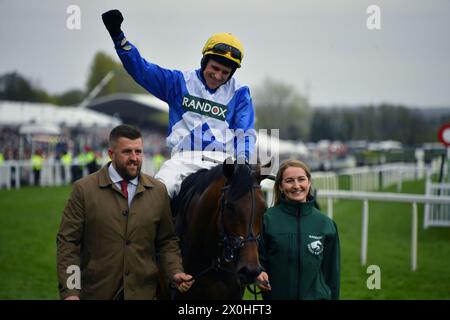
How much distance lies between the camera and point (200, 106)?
170 inches

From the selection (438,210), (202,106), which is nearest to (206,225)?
(202,106)

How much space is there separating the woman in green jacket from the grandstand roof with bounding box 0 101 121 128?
2100cm

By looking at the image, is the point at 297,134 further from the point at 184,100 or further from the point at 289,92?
the point at 184,100

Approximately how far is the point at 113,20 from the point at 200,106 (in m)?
0.82

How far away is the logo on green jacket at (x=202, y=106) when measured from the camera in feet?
14.2

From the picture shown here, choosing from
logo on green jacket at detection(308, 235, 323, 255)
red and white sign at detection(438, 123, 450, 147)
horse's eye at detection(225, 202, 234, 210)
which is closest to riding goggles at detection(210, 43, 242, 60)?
horse's eye at detection(225, 202, 234, 210)

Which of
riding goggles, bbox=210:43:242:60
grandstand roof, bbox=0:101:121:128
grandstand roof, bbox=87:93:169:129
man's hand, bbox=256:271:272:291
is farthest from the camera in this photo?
grandstand roof, bbox=87:93:169:129

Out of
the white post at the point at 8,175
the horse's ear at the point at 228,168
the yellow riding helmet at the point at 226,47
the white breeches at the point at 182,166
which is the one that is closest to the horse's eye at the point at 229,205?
the horse's ear at the point at 228,168

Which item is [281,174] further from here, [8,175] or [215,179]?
[8,175]

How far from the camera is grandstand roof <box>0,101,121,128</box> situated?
24.3 m

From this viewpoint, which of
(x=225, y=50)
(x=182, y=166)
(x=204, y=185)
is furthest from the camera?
(x=182, y=166)

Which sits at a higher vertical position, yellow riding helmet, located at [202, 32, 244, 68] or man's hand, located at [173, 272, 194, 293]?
yellow riding helmet, located at [202, 32, 244, 68]

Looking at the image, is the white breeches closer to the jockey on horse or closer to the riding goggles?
the jockey on horse

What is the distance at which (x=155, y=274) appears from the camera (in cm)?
346
